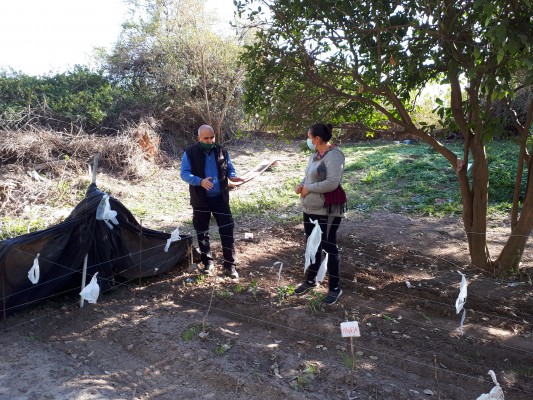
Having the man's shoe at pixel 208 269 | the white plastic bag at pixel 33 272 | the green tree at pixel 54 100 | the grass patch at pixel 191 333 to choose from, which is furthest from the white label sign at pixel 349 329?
the green tree at pixel 54 100

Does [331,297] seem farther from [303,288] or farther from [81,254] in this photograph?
[81,254]

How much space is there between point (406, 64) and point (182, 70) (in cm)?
1169

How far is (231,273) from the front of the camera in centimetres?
539

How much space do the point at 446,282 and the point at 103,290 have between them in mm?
3867

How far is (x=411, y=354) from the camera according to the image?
376 cm

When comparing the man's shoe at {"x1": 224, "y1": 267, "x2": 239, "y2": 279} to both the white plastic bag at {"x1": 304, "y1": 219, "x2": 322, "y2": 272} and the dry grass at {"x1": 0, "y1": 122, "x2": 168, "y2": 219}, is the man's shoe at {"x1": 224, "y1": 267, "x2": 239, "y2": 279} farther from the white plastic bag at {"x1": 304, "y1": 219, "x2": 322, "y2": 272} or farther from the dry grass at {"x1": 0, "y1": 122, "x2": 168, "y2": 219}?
the dry grass at {"x1": 0, "y1": 122, "x2": 168, "y2": 219}

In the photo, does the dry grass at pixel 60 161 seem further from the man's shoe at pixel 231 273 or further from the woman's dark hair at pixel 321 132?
the woman's dark hair at pixel 321 132

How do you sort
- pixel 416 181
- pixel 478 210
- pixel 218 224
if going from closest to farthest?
pixel 218 224
pixel 478 210
pixel 416 181

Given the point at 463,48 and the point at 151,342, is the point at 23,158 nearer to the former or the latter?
the point at 151,342

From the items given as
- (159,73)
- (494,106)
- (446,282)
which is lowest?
(446,282)

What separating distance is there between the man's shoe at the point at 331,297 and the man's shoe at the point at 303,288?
1.00 ft

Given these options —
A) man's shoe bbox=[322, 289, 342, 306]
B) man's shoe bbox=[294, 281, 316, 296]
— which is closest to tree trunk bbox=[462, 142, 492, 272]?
man's shoe bbox=[322, 289, 342, 306]

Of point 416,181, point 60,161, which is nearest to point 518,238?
point 416,181

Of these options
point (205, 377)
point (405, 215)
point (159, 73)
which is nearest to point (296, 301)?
point (205, 377)
